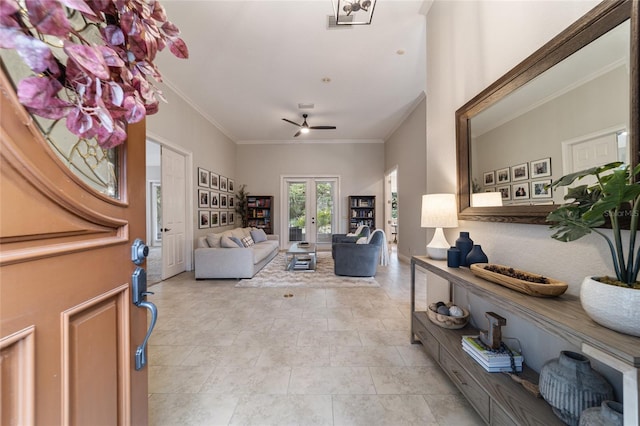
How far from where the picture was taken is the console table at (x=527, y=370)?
70 cm

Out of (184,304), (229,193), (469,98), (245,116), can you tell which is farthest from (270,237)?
(469,98)

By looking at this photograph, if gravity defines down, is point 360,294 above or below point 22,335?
below

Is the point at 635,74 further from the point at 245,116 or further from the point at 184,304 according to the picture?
the point at 245,116

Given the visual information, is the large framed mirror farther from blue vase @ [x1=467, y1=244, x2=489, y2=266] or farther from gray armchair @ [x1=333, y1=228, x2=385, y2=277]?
gray armchair @ [x1=333, y1=228, x2=385, y2=277]

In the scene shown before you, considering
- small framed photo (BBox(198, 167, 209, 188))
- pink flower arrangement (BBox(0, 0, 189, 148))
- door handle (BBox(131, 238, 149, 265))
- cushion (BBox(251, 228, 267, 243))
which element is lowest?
cushion (BBox(251, 228, 267, 243))

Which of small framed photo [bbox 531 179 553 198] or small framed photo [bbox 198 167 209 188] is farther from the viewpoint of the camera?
small framed photo [bbox 198 167 209 188]

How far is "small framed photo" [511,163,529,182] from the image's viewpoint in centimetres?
142

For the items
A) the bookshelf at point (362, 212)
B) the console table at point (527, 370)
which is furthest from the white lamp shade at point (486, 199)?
the bookshelf at point (362, 212)

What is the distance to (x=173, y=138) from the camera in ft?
13.9

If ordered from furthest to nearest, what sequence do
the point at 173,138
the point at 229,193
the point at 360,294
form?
the point at 229,193, the point at 173,138, the point at 360,294

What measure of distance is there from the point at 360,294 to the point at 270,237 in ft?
12.9

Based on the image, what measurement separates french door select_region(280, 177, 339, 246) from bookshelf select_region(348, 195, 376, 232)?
0.52 m

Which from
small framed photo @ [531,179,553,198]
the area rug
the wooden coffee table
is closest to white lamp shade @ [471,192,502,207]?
small framed photo @ [531,179,553,198]

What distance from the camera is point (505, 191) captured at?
5.14 feet
